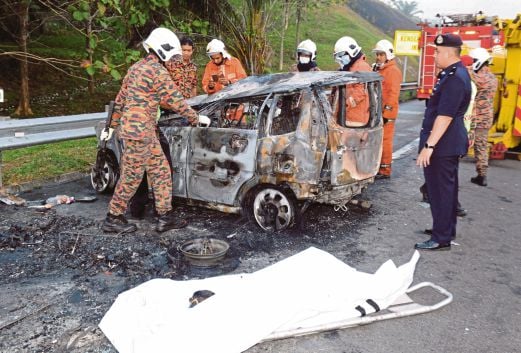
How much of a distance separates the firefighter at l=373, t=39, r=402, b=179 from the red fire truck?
600 centimetres

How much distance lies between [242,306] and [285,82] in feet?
8.86

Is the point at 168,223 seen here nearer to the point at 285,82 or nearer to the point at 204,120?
the point at 204,120

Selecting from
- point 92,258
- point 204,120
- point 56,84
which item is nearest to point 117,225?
point 92,258

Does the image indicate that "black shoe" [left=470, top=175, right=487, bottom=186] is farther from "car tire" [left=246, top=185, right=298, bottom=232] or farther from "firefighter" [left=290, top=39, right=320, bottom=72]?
"car tire" [left=246, top=185, right=298, bottom=232]

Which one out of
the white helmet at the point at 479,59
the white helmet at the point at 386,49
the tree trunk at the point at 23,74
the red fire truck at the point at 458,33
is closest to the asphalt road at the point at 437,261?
the white helmet at the point at 479,59

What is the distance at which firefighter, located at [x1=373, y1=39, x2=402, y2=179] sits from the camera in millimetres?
7090

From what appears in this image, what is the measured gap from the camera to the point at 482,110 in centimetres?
748

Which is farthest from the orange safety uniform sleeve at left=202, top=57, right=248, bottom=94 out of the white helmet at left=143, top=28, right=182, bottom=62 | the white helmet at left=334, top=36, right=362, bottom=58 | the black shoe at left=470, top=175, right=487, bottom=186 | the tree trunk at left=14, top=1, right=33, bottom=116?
the tree trunk at left=14, top=1, right=33, bottom=116

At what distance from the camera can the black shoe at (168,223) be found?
16.7 feet

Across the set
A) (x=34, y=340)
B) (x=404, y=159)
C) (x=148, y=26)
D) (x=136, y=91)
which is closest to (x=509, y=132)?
(x=404, y=159)

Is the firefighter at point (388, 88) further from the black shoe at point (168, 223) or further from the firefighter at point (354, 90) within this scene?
the black shoe at point (168, 223)

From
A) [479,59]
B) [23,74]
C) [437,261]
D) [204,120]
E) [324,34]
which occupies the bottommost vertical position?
[437,261]

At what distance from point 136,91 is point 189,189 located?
1.26 m

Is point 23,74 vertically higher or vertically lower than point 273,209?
higher
